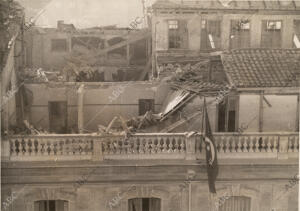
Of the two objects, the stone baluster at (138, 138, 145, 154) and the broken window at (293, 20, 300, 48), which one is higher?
the broken window at (293, 20, 300, 48)

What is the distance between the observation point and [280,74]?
18.7 metres

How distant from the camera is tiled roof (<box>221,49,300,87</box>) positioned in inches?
717

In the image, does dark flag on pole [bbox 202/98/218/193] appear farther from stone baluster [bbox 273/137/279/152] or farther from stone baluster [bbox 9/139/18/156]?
stone baluster [bbox 9/139/18/156]

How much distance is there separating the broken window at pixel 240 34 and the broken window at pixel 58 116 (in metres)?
13.5

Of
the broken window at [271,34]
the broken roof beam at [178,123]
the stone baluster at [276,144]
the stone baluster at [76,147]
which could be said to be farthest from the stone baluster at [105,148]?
the broken window at [271,34]

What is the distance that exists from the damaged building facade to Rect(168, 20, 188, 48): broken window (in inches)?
203

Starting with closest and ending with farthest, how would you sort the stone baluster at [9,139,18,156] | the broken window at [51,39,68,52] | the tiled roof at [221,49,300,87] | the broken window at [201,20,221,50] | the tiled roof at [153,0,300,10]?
the stone baluster at [9,139,18,156] → the tiled roof at [221,49,300,87] → the tiled roof at [153,0,300,10] → the broken window at [201,20,221,50] → the broken window at [51,39,68,52]

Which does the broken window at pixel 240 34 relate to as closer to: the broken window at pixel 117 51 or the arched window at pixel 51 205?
the broken window at pixel 117 51

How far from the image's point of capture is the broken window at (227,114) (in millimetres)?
18750

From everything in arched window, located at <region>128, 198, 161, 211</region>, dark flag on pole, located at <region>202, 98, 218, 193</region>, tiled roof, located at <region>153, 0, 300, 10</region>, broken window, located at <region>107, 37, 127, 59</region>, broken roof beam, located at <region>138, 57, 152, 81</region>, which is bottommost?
arched window, located at <region>128, 198, 161, 211</region>

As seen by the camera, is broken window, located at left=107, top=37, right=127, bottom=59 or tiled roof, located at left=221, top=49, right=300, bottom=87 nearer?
tiled roof, located at left=221, top=49, right=300, bottom=87

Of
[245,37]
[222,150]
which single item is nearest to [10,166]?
[222,150]

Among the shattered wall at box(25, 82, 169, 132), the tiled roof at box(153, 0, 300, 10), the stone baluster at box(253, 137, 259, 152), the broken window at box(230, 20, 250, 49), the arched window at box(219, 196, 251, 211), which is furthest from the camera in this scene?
the broken window at box(230, 20, 250, 49)

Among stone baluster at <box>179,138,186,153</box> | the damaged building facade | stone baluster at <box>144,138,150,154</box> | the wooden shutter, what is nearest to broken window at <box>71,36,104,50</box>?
the wooden shutter
